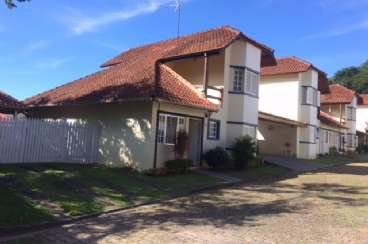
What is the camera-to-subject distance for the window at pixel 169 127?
17969 millimetres

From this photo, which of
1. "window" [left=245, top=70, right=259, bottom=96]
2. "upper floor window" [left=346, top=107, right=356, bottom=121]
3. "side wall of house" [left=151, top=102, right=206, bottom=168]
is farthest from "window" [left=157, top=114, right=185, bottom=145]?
"upper floor window" [left=346, top=107, right=356, bottom=121]

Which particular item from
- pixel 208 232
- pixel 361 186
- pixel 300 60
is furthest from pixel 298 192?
pixel 300 60

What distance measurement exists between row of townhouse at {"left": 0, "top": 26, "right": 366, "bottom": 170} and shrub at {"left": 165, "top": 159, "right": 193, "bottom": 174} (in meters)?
0.63

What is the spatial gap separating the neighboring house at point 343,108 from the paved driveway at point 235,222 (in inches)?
1251

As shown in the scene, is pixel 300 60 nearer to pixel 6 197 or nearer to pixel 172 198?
pixel 172 198

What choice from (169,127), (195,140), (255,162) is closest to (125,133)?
(169,127)

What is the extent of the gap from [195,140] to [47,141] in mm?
6936

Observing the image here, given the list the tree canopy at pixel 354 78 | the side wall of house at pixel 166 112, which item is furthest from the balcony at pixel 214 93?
the tree canopy at pixel 354 78

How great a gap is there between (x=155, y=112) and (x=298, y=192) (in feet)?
21.4

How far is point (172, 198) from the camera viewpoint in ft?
42.9

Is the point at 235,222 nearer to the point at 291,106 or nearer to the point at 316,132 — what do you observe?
the point at 291,106

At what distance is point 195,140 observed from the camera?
20.3 metres

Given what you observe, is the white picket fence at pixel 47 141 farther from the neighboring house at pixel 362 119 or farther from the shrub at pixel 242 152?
the neighboring house at pixel 362 119

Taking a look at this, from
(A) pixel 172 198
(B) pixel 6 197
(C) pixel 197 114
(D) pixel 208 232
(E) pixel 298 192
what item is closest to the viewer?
(D) pixel 208 232
